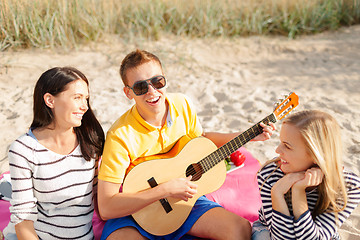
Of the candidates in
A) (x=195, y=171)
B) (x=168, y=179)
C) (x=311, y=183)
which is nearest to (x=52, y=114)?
(x=168, y=179)

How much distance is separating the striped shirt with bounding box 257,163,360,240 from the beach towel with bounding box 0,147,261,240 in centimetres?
62

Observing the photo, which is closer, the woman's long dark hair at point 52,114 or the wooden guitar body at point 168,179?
the woman's long dark hair at point 52,114

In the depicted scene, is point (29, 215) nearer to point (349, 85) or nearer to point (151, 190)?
point (151, 190)

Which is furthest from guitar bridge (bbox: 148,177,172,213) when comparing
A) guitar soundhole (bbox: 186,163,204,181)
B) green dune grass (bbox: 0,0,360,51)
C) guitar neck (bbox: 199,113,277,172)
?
green dune grass (bbox: 0,0,360,51)

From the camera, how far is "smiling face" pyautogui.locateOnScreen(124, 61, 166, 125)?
2541mm

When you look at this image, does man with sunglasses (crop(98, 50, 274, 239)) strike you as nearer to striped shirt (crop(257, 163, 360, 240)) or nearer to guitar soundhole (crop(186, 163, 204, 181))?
guitar soundhole (crop(186, 163, 204, 181))

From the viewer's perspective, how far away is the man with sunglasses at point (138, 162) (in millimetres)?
2424

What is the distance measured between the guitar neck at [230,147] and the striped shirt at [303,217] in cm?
36

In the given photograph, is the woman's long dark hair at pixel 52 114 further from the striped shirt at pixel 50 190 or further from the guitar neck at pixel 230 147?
the guitar neck at pixel 230 147

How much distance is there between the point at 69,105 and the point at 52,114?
0.14 metres

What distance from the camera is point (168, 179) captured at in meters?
2.61

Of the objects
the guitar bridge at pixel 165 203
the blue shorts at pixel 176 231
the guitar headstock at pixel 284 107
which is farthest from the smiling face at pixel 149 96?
the guitar headstock at pixel 284 107

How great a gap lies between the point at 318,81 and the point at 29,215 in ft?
15.1

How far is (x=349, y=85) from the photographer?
5.47 meters
